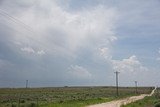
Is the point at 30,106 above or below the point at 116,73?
below

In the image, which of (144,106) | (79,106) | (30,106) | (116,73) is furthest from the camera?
(116,73)

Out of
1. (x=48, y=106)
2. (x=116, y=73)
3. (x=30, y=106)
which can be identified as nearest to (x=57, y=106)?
(x=48, y=106)

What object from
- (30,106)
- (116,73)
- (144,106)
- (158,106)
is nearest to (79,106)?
(30,106)

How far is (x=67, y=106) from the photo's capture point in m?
36.9

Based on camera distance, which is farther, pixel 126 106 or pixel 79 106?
pixel 126 106

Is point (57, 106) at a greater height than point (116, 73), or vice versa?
point (116, 73)

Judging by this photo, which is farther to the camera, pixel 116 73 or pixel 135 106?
pixel 116 73

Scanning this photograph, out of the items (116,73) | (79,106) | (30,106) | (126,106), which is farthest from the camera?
(116,73)

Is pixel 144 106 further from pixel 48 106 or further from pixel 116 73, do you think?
pixel 116 73

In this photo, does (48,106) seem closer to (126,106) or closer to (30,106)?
(30,106)

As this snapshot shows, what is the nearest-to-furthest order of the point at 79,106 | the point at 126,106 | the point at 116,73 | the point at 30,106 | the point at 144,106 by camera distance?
the point at 30,106 → the point at 79,106 → the point at 126,106 → the point at 144,106 → the point at 116,73

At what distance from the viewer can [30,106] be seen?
1374 inches

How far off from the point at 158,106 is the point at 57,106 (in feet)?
40.4

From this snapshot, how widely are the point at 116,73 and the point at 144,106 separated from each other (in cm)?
4791
